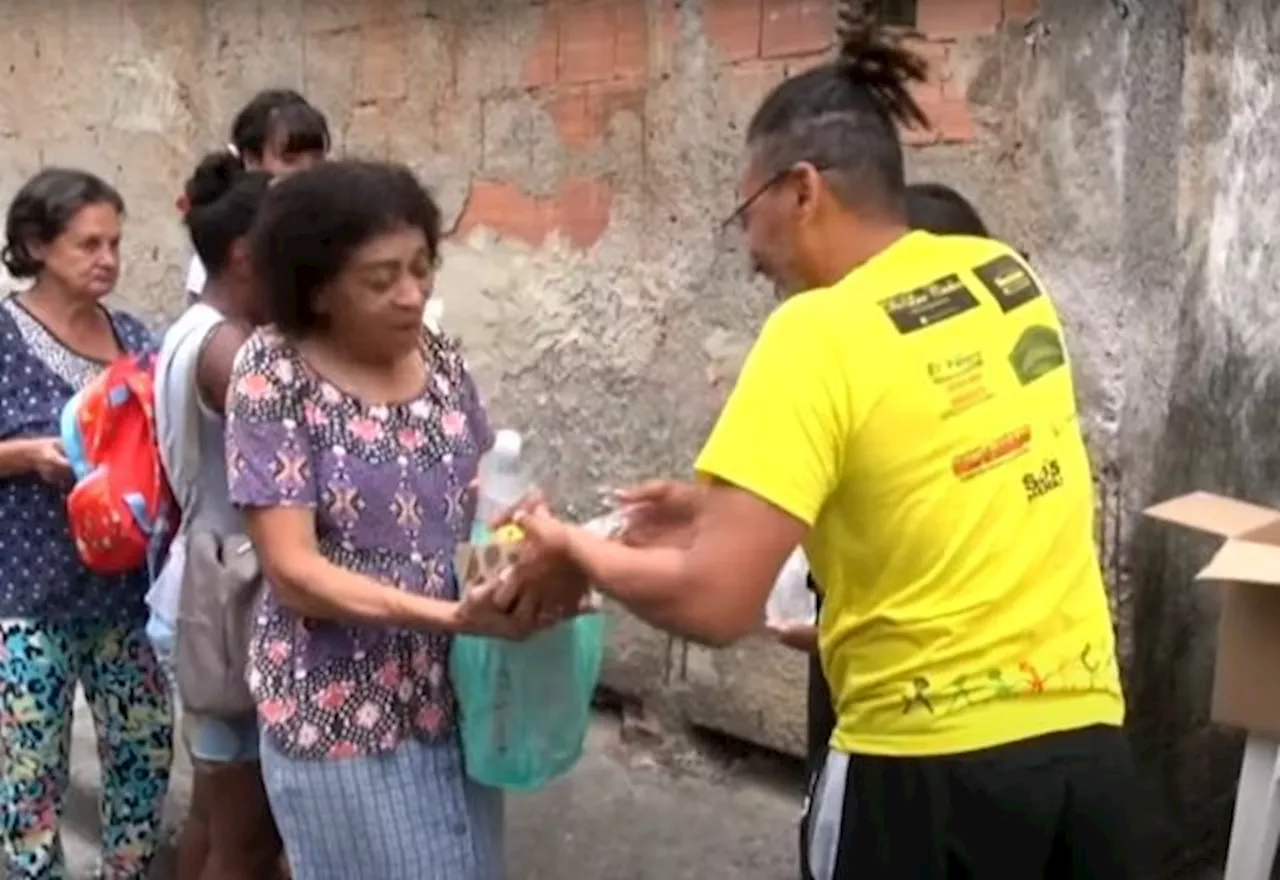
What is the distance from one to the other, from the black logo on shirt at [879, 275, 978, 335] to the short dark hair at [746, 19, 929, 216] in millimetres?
134

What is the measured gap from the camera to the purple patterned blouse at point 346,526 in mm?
2932

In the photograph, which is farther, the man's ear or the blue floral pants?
the blue floral pants

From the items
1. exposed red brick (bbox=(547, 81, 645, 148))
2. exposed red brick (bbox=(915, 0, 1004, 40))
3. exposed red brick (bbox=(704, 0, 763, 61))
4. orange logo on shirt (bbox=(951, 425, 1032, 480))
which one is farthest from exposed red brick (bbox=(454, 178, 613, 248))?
orange logo on shirt (bbox=(951, 425, 1032, 480))

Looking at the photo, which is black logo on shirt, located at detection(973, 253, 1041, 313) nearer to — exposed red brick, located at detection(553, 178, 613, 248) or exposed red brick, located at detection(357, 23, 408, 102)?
exposed red brick, located at detection(553, 178, 613, 248)

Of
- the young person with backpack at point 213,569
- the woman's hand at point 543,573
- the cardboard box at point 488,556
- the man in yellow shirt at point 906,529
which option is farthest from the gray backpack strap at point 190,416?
the man in yellow shirt at point 906,529

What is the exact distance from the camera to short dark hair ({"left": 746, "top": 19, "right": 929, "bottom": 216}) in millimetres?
2553

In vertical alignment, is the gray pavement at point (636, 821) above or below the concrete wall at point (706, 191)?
below

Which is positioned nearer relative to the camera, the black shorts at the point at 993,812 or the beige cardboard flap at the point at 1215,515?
the black shorts at the point at 993,812

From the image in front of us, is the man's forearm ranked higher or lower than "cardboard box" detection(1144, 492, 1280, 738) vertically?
higher

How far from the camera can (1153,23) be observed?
13.2ft

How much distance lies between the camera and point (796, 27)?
4.79m

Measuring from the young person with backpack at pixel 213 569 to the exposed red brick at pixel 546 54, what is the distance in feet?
5.67

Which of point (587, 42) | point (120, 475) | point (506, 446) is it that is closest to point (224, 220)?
point (120, 475)

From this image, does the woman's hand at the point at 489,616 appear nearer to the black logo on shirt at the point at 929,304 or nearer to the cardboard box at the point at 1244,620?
the black logo on shirt at the point at 929,304
